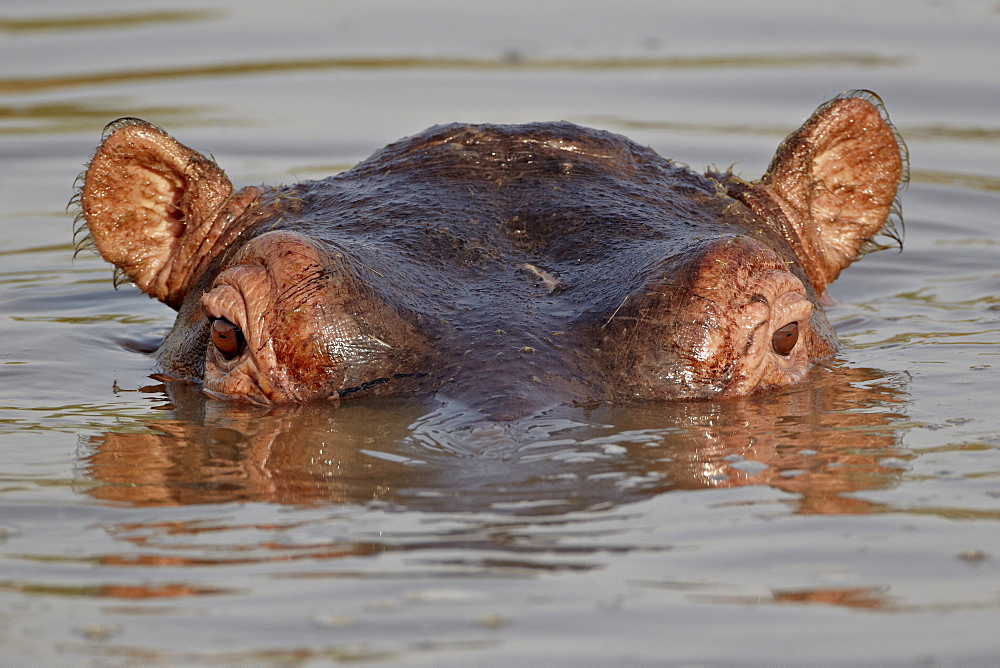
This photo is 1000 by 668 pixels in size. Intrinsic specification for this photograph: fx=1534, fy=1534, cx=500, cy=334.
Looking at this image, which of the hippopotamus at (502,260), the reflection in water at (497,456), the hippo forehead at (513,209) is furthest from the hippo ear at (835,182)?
the reflection in water at (497,456)

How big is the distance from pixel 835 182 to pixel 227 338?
3250 millimetres

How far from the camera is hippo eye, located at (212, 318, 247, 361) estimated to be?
243 inches

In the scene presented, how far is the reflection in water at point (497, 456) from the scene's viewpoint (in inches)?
191

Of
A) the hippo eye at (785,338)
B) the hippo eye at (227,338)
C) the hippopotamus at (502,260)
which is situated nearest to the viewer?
the hippopotamus at (502,260)

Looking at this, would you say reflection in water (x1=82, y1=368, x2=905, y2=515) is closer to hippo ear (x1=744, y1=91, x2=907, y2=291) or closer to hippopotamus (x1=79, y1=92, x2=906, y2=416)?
hippopotamus (x1=79, y1=92, x2=906, y2=416)

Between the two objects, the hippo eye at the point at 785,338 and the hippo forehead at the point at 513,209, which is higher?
the hippo forehead at the point at 513,209

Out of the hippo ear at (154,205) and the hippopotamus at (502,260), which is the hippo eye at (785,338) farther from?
the hippo ear at (154,205)

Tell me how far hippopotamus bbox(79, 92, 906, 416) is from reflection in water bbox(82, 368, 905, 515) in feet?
0.44

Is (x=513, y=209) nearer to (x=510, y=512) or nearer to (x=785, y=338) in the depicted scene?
(x=785, y=338)

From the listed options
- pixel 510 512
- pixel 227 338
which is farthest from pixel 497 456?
pixel 227 338

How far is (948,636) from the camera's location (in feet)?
12.7

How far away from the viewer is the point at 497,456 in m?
4.95

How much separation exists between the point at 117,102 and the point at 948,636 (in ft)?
41.8

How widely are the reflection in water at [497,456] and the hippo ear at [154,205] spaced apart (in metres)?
1.48
